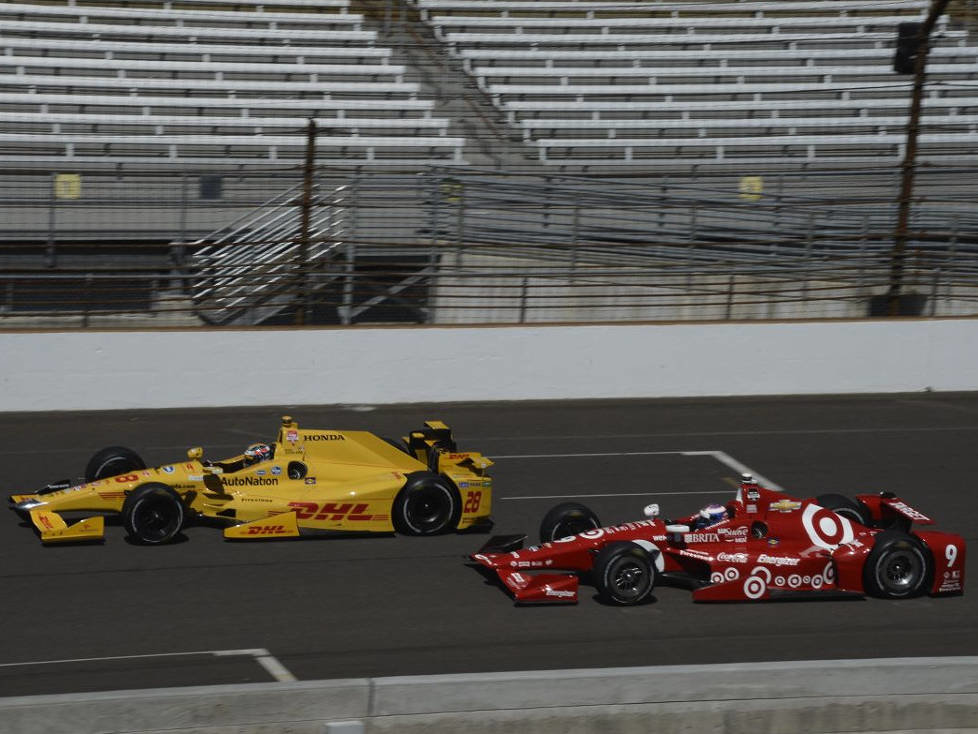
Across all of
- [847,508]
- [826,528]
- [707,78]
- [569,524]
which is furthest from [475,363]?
[707,78]

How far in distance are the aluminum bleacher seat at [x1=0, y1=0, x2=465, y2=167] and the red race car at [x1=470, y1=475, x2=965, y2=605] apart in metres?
10.9

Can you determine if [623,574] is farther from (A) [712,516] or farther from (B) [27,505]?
(B) [27,505]

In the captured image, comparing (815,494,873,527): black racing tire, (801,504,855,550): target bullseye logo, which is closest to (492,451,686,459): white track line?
(815,494,873,527): black racing tire

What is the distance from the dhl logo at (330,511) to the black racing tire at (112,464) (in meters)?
1.58

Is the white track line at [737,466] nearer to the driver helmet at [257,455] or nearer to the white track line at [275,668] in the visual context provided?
the driver helmet at [257,455]

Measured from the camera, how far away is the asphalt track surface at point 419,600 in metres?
8.11

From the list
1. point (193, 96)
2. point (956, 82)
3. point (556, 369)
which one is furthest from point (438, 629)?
point (956, 82)

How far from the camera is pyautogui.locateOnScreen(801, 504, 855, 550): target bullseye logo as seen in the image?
9.41m

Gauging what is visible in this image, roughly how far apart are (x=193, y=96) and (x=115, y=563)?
1298cm

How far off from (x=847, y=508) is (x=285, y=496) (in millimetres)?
4222

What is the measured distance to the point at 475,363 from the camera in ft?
54.1

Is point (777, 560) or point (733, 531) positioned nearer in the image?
point (777, 560)

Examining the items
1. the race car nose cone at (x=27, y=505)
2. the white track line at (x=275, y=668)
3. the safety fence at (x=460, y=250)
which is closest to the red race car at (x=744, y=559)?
the white track line at (x=275, y=668)

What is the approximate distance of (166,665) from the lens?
25.9 ft
